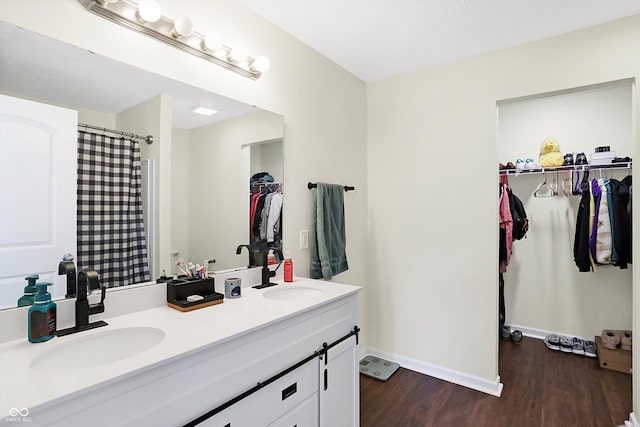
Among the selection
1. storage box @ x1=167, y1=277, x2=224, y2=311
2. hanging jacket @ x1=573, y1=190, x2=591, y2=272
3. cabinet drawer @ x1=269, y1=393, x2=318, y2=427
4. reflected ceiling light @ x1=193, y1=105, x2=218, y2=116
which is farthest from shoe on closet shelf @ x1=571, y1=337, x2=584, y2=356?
reflected ceiling light @ x1=193, y1=105, x2=218, y2=116

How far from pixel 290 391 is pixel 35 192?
1195mm

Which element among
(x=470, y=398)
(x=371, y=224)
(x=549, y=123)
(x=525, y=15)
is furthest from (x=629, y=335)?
(x=525, y=15)

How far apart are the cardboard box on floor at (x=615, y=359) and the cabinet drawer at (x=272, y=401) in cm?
267

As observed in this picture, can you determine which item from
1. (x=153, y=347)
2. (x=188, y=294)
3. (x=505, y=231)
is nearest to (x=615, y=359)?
(x=505, y=231)

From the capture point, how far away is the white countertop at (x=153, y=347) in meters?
0.75

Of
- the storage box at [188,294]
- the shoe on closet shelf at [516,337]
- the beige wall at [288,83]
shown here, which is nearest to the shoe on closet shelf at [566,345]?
the shoe on closet shelf at [516,337]

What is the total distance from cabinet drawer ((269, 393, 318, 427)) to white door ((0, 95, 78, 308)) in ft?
3.16

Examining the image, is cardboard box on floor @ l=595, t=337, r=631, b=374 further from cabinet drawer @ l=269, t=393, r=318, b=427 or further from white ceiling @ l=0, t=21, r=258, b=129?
white ceiling @ l=0, t=21, r=258, b=129

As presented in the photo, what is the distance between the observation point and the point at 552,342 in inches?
120

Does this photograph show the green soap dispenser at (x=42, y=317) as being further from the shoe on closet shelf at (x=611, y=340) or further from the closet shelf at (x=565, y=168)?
the shoe on closet shelf at (x=611, y=340)

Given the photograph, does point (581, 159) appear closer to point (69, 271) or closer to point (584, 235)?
point (584, 235)

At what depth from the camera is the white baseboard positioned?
2301mm

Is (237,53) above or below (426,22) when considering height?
below

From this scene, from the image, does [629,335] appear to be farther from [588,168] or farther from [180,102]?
[180,102]
